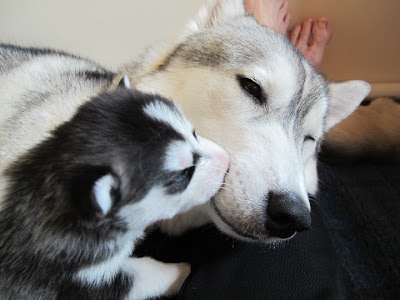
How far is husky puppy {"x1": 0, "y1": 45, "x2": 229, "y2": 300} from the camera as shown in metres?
1.00

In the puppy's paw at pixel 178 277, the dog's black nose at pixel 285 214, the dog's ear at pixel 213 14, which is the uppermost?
the dog's ear at pixel 213 14

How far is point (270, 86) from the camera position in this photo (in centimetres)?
128

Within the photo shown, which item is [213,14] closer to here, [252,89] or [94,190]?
[252,89]

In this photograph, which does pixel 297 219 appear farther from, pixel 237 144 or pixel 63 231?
pixel 63 231

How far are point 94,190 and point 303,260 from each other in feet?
2.50

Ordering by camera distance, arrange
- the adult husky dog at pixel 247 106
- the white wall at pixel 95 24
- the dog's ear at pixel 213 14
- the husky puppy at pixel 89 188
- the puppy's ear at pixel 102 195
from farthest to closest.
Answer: the white wall at pixel 95 24, the dog's ear at pixel 213 14, the adult husky dog at pixel 247 106, the husky puppy at pixel 89 188, the puppy's ear at pixel 102 195

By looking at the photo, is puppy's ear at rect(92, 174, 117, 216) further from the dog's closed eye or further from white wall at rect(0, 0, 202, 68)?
white wall at rect(0, 0, 202, 68)

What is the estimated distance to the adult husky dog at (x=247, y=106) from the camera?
1.11 meters

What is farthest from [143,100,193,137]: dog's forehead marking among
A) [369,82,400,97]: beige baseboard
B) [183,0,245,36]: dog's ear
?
[369,82,400,97]: beige baseboard

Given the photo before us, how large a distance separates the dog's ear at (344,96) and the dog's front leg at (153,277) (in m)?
0.87

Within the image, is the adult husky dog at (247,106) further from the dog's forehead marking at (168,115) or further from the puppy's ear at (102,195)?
the puppy's ear at (102,195)

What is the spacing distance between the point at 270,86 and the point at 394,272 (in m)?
1.19

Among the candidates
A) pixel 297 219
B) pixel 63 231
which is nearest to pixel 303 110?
pixel 297 219

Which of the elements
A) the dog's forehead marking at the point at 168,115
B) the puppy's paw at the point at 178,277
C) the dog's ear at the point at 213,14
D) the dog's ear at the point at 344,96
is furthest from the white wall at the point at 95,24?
the puppy's paw at the point at 178,277
